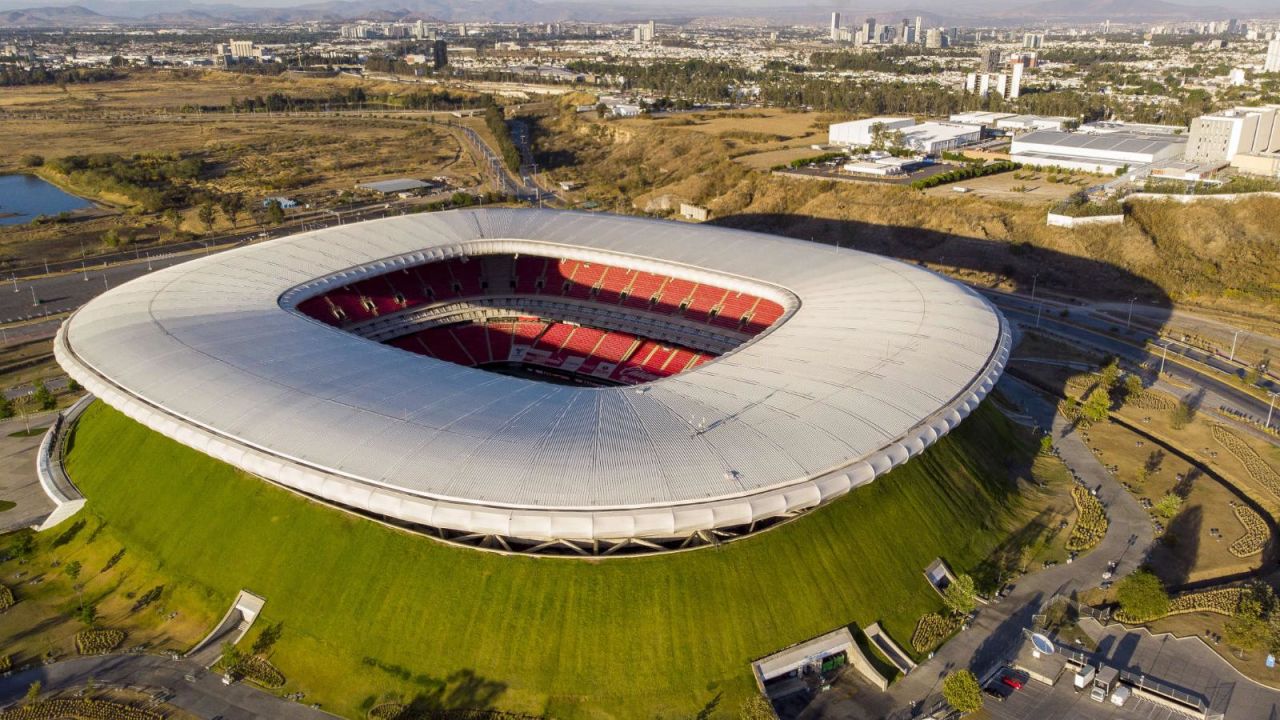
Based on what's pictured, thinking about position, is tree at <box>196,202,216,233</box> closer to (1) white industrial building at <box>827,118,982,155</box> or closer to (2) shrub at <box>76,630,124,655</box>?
(2) shrub at <box>76,630,124,655</box>

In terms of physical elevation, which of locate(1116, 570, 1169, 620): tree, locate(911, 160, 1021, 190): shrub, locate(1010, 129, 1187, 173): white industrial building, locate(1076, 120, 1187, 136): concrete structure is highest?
locate(1076, 120, 1187, 136): concrete structure

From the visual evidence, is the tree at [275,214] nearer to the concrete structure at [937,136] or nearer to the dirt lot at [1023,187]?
the dirt lot at [1023,187]

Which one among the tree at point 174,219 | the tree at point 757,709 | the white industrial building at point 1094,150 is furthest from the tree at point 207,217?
the white industrial building at point 1094,150

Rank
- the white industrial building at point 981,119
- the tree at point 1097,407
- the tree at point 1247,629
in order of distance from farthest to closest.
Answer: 1. the white industrial building at point 981,119
2. the tree at point 1097,407
3. the tree at point 1247,629

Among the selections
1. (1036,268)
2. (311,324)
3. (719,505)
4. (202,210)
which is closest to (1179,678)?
(719,505)

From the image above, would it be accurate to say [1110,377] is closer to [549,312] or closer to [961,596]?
[961,596]

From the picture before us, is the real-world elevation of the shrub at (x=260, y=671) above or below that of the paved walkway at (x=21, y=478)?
below

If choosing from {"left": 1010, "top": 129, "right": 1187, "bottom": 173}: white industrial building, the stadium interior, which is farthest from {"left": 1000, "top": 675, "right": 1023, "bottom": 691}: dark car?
{"left": 1010, "top": 129, "right": 1187, "bottom": 173}: white industrial building
